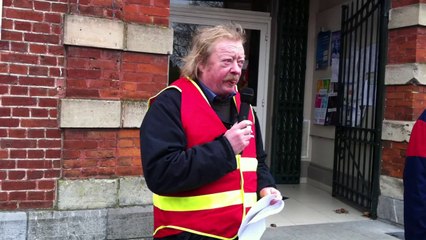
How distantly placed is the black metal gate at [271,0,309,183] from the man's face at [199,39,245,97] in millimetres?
5663

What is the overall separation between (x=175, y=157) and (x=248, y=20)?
5.96 meters

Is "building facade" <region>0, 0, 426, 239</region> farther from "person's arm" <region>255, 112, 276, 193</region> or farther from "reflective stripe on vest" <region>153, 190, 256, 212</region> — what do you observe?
"reflective stripe on vest" <region>153, 190, 256, 212</region>

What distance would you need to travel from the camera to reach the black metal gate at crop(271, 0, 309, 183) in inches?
309

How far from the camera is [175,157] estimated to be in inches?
79.1

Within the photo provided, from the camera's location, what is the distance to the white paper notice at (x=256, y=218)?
208 cm

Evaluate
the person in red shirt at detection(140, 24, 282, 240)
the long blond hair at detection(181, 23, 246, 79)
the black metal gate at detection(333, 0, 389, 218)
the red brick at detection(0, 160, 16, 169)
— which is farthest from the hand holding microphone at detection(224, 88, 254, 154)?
the black metal gate at detection(333, 0, 389, 218)

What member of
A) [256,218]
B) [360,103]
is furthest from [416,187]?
[360,103]

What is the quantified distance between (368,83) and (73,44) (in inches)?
157

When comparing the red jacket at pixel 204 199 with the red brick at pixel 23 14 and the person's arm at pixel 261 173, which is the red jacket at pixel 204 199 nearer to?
the person's arm at pixel 261 173

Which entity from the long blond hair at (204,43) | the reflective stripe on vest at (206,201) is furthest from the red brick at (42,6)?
the reflective stripe on vest at (206,201)

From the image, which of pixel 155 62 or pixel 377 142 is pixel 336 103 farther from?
pixel 155 62

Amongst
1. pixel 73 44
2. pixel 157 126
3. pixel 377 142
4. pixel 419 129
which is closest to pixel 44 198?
pixel 73 44

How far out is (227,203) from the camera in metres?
2.14

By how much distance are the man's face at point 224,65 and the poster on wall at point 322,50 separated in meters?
5.79
